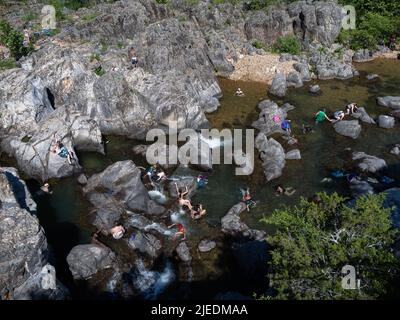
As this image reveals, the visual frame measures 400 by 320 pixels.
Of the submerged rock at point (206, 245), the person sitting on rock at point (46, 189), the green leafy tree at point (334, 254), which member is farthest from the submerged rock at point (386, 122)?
the person sitting on rock at point (46, 189)

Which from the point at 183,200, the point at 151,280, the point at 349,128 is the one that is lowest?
the point at 349,128

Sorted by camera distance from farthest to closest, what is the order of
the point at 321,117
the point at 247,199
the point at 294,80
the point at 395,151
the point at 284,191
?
the point at 294,80 < the point at 321,117 < the point at 395,151 < the point at 284,191 < the point at 247,199

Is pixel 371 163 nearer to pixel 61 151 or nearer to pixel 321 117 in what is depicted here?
pixel 321 117

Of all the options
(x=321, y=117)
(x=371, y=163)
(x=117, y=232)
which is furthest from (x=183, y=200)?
(x=321, y=117)

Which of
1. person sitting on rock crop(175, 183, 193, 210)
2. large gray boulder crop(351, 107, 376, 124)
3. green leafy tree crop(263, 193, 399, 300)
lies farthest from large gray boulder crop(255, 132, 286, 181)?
green leafy tree crop(263, 193, 399, 300)

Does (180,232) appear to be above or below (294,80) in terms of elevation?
above

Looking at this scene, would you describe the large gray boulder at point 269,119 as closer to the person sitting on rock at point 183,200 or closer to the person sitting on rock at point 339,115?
the person sitting on rock at point 339,115

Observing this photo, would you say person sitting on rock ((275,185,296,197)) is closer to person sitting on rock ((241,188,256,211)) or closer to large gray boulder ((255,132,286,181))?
large gray boulder ((255,132,286,181))
